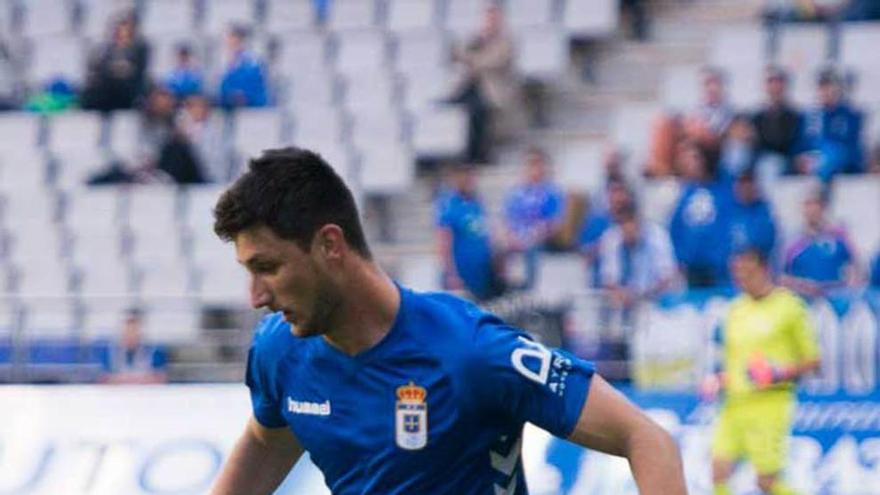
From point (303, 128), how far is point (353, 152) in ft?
2.30

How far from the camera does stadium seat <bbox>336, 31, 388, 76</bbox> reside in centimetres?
1930

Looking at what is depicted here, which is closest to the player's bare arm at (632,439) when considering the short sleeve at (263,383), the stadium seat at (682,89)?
the short sleeve at (263,383)

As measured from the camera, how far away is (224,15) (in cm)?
2009

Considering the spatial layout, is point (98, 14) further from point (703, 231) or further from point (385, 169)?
point (703, 231)

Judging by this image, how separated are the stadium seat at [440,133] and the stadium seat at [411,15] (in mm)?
1248

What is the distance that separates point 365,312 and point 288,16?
15068mm

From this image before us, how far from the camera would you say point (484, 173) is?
18.4 m

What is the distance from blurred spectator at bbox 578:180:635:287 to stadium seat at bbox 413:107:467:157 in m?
2.34

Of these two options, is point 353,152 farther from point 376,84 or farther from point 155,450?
point 155,450

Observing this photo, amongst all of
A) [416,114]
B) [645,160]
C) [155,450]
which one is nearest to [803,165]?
[645,160]

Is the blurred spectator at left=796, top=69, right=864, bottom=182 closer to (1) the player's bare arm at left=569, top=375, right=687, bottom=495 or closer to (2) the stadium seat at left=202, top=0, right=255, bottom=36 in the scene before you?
(2) the stadium seat at left=202, top=0, right=255, bottom=36

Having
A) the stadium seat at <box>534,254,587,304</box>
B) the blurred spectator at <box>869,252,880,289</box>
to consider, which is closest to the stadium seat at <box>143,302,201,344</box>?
the stadium seat at <box>534,254,587,304</box>

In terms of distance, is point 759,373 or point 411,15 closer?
point 759,373

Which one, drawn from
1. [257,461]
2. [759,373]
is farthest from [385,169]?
[257,461]
